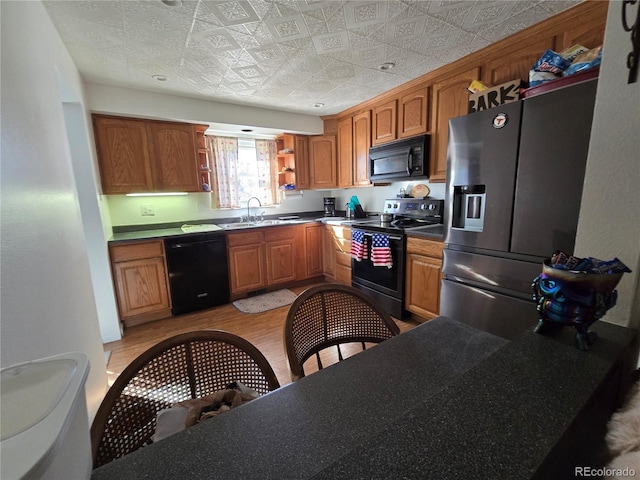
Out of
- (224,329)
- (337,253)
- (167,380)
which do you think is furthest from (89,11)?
(337,253)

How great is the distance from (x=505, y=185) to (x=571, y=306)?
1.29m

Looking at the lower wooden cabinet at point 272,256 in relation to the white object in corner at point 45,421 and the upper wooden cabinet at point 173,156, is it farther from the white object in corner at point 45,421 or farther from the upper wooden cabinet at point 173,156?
the white object in corner at point 45,421

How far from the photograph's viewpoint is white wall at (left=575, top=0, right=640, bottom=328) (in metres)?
0.84

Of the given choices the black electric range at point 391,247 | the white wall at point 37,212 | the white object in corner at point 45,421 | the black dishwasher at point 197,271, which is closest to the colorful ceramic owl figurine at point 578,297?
the white object in corner at point 45,421

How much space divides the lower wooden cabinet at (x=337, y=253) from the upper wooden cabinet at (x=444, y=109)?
4.06 ft

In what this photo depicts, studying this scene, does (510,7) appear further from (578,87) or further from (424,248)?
(424,248)

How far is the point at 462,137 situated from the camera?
6.49 ft

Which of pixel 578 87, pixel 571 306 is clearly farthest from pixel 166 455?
pixel 578 87

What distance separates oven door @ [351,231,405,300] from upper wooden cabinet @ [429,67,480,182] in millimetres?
741

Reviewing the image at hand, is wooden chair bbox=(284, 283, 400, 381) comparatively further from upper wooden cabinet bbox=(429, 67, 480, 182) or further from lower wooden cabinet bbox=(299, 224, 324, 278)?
lower wooden cabinet bbox=(299, 224, 324, 278)

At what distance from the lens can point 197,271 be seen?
3.07 meters

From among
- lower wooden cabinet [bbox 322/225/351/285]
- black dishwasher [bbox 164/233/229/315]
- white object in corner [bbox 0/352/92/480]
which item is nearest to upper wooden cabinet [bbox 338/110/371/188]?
lower wooden cabinet [bbox 322/225/351/285]

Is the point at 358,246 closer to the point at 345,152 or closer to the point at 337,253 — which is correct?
the point at 337,253

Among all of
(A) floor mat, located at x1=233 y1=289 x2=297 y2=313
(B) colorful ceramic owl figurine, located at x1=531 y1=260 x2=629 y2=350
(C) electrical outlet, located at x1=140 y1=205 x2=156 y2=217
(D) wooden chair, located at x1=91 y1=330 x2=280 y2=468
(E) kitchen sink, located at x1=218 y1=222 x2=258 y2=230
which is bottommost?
(A) floor mat, located at x1=233 y1=289 x2=297 y2=313
